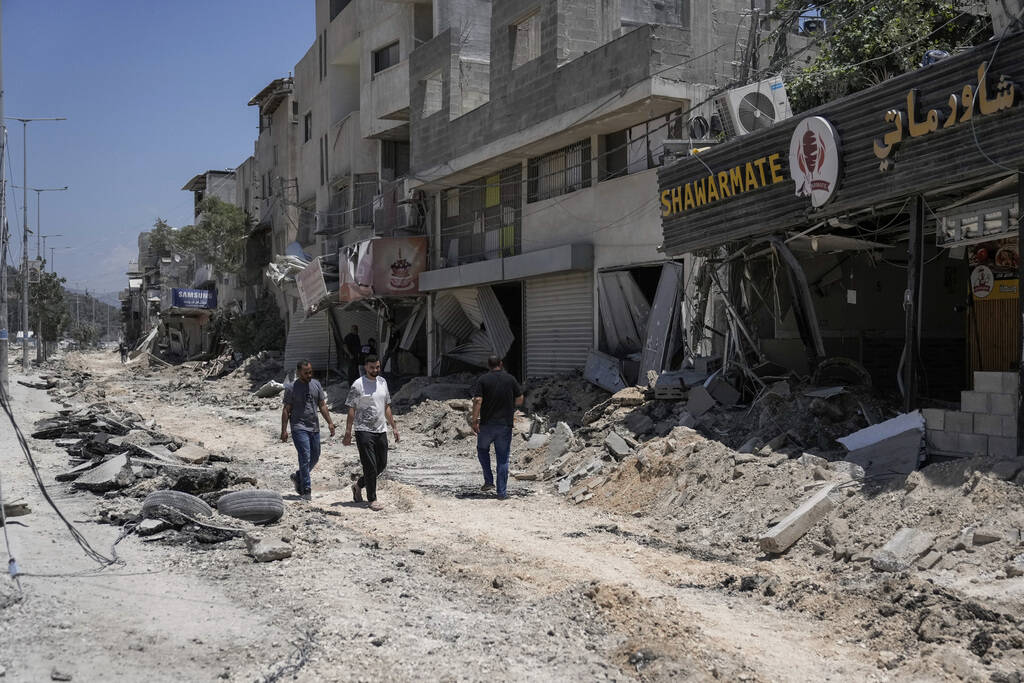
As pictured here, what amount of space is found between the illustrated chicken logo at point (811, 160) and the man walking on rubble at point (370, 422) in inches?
218

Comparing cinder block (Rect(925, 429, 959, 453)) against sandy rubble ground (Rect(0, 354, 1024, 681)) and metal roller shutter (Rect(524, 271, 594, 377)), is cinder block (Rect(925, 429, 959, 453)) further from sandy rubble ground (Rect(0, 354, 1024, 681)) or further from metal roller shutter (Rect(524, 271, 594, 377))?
metal roller shutter (Rect(524, 271, 594, 377))

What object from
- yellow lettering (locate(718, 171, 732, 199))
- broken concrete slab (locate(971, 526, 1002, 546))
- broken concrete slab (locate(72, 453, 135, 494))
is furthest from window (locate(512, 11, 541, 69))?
broken concrete slab (locate(971, 526, 1002, 546))

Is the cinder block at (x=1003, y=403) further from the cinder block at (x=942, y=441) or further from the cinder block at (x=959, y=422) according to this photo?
the cinder block at (x=942, y=441)

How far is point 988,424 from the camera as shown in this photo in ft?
30.1

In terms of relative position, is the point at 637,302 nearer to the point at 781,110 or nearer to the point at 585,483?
the point at 781,110

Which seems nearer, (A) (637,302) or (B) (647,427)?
(B) (647,427)

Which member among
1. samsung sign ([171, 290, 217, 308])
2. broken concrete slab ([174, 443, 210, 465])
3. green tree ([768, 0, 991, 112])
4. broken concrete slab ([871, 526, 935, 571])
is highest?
green tree ([768, 0, 991, 112])

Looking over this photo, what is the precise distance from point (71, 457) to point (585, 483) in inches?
295

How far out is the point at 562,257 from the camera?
2002 cm

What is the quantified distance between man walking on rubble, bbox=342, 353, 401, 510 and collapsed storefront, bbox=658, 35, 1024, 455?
543 centimetres

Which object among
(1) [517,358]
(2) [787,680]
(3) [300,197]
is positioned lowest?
(2) [787,680]

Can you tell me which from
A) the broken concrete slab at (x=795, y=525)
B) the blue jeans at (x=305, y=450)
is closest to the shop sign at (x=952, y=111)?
the broken concrete slab at (x=795, y=525)

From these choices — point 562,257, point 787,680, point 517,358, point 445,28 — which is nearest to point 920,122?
point 787,680

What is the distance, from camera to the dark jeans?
36.6 ft
